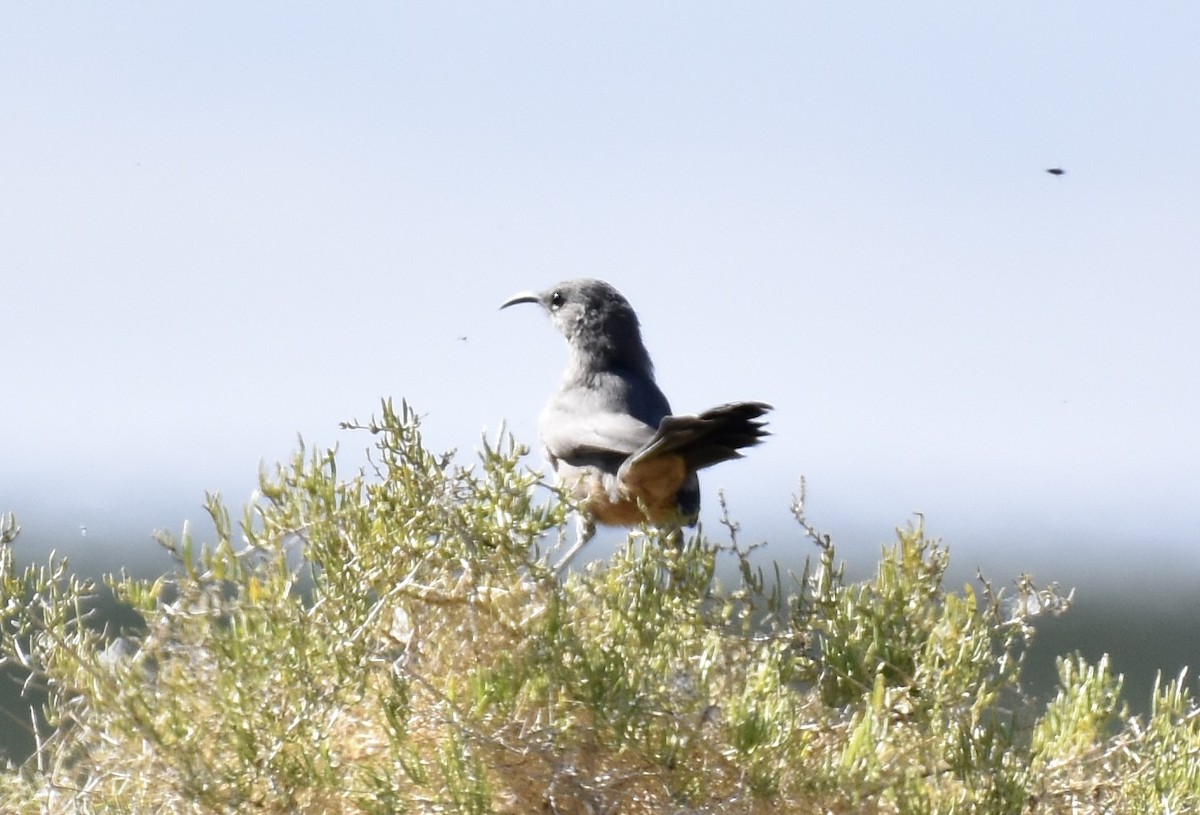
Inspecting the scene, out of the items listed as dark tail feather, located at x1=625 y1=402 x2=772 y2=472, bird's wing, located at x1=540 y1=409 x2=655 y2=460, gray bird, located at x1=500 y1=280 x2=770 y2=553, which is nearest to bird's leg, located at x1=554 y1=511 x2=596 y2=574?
gray bird, located at x1=500 y1=280 x2=770 y2=553

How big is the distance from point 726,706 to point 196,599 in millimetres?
845

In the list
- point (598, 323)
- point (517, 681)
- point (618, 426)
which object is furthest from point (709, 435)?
point (598, 323)

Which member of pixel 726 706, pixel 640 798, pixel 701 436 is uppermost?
pixel 701 436

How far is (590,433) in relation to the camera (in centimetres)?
540

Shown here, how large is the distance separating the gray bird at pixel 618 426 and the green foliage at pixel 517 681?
0.26 meters

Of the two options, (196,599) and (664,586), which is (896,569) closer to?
(664,586)

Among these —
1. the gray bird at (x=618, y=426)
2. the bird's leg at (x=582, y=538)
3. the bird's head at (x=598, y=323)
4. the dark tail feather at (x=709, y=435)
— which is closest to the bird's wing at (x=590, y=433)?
the gray bird at (x=618, y=426)

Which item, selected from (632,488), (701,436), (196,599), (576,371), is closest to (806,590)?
(196,599)

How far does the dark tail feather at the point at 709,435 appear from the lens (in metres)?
3.94

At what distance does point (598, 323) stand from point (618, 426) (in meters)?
1.25

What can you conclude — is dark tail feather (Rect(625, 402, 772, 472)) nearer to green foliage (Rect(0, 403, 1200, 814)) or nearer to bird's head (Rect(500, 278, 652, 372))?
green foliage (Rect(0, 403, 1200, 814))

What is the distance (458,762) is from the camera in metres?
2.05

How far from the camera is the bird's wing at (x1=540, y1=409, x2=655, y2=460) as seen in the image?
16.6 feet

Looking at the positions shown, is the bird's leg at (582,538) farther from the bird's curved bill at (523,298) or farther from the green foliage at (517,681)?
the bird's curved bill at (523,298)
